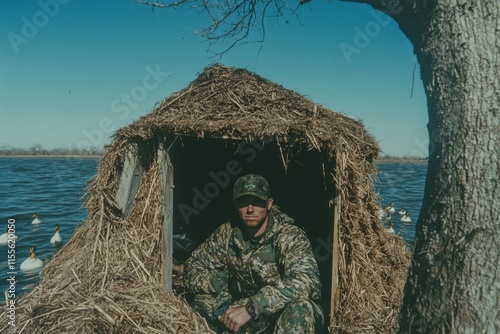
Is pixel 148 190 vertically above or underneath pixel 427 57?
underneath

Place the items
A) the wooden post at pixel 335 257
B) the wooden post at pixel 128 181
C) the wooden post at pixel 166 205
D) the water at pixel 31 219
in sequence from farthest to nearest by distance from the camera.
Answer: the water at pixel 31 219, the wooden post at pixel 166 205, the wooden post at pixel 128 181, the wooden post at pixel 335 257

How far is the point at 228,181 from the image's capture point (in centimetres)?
768

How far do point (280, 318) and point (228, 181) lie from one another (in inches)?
165

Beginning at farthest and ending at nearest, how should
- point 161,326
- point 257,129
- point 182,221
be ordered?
point 182,221 < point 257,129 < point 161,326

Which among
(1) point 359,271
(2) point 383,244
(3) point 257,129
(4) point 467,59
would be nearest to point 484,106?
(4) point 467,59

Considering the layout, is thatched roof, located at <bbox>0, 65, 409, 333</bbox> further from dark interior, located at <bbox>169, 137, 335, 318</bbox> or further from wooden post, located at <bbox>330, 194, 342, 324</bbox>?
dark interior, located at <bbox>169, 137, 335, 318</bbox>

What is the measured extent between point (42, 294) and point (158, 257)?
4.22 ft

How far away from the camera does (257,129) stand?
14.4ft

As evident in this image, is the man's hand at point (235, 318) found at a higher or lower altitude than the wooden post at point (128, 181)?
lower

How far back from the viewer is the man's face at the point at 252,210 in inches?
177

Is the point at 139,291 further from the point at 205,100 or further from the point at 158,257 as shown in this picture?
the point at 205,100

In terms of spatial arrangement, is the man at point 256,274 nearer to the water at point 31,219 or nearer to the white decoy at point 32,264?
the water at point 31,219

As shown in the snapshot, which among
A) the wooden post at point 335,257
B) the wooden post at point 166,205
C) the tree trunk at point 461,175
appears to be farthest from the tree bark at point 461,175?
the wooden post at point 166,205

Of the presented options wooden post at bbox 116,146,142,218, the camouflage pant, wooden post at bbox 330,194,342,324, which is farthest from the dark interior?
the camouflage pant
